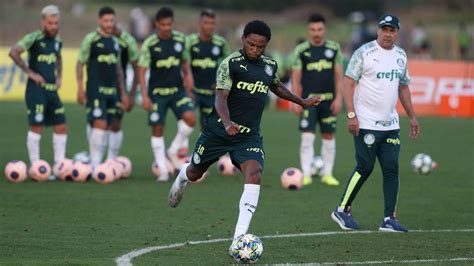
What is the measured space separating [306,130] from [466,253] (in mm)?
6821

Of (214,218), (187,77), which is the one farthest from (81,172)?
(214,218)

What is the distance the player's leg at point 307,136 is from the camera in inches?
684

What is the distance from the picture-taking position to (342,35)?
173 feet

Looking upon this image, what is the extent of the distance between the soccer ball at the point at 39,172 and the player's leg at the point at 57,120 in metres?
0.64

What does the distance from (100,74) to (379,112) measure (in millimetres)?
6372

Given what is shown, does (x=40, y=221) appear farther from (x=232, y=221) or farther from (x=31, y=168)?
(x=31, y=168)

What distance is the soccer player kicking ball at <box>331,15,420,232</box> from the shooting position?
41.0ft

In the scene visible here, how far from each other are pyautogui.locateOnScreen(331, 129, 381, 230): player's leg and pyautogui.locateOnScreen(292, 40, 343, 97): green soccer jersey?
4.68m

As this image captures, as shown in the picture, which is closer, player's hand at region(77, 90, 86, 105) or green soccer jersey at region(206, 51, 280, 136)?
green soccer jersey at region(206, 51, 280, 136)

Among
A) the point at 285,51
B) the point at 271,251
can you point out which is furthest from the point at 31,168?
the point at 285,51

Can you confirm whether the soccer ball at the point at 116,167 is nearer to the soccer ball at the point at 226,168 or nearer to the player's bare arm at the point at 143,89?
the player's bare arm at the point at 143,89

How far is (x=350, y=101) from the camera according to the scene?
12.5 meters

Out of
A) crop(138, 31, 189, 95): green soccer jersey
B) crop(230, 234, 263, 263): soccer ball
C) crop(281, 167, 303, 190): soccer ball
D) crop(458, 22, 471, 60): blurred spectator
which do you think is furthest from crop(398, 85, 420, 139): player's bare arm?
crop(458, 22, 471, 60): blurred spectator

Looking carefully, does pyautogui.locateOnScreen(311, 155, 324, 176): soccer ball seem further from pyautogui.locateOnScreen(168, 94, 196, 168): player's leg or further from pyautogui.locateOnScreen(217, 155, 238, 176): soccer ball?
pyautogui.locateOnScreen(168, 94, 196, 168): player's leg
